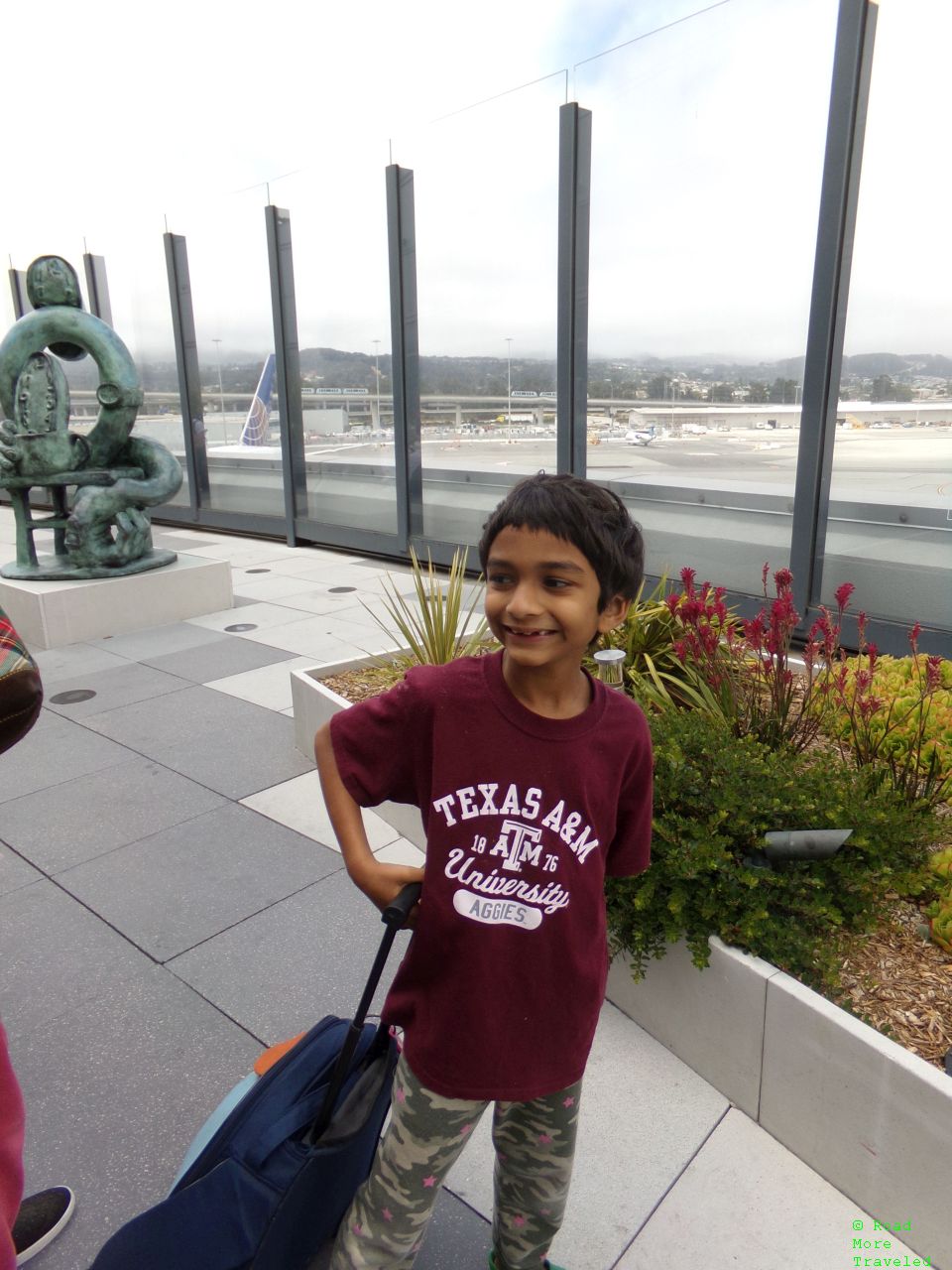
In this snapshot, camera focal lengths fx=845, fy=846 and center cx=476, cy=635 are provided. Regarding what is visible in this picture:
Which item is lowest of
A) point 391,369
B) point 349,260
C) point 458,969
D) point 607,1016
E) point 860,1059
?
point 607,1016

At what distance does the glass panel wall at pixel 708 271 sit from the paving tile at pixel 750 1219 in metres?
4.84

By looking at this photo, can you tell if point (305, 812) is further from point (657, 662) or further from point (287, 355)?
point (287, 355)

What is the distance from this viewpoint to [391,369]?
29.8 ft

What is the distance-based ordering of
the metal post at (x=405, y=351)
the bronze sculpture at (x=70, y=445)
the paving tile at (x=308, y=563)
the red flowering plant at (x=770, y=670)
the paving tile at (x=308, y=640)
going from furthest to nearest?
the paving tile at (x=308, y=563) → the metal post at (x=405, y=351) → the bronze sculpture at (x=70, y=445) → the paving tile at (x=308, y=640) → the red flowering plant at (x=770, y=670)

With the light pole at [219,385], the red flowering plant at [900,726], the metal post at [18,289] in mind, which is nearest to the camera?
the red flowering plant at [900,726]

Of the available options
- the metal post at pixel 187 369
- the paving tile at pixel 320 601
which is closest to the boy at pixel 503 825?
the paving tile at pixel 320 601

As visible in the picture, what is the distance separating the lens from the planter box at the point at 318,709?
362 cm

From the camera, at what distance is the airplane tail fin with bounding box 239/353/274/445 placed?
35.7 ft

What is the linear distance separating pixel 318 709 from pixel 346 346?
21.7 ft

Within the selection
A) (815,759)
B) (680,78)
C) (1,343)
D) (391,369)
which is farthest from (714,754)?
(391,369)

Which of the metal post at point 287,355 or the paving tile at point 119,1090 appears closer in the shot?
the paving tile at point 119,1090

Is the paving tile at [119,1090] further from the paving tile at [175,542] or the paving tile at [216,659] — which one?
the paving tile at [175,542]

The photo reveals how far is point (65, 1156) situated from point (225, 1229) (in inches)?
41.0

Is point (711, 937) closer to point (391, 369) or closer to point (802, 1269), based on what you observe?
point (802, 1269)
